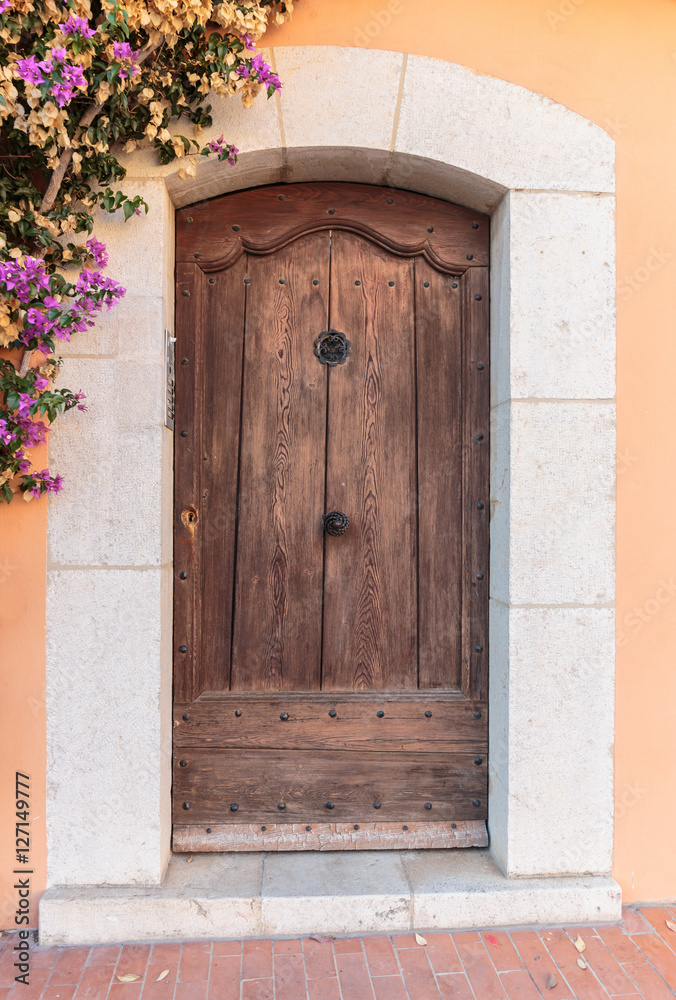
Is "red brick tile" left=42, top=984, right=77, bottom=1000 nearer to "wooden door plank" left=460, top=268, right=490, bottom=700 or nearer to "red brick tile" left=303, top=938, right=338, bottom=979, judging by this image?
"red brick tile" left=303, top=938, right=338, bottom=979

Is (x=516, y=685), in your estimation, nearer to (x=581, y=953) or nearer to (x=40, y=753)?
(x=581, y=953)

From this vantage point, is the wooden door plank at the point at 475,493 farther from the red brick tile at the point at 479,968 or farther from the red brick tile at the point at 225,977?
the red brick tile at the point at 225,977

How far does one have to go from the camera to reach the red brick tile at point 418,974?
2035mm

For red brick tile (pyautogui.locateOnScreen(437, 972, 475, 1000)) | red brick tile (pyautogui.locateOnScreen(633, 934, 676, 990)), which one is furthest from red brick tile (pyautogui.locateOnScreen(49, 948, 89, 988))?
red brick tile (pyautogui.locateOnScreen(633, 934, 676, 990))

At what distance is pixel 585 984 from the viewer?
2088mm

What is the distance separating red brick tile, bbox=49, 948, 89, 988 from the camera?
2.09 meters

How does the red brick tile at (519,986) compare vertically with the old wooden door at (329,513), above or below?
below

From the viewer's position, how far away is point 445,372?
2578 millimetres

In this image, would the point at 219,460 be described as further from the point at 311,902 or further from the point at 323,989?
the point at 323,989

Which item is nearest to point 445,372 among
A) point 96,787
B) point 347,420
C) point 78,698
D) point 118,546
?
point 347,420

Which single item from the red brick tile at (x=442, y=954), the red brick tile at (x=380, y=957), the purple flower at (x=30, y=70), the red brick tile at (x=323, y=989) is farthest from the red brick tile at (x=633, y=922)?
the purple flower at (x=30, y=70)

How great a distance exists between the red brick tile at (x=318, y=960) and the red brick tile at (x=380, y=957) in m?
0.06

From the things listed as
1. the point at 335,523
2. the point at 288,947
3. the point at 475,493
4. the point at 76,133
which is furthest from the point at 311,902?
the point at 76,133

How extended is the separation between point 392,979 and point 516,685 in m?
1.04
